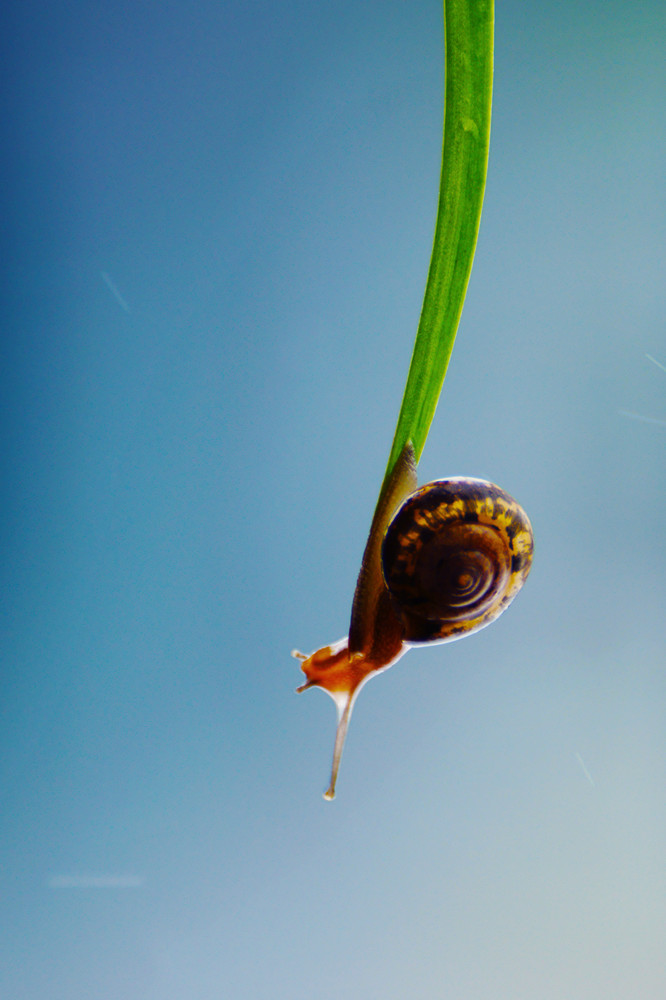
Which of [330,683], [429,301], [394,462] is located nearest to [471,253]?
[429,301]

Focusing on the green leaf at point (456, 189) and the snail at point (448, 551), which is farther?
the snail at point (448, 551)

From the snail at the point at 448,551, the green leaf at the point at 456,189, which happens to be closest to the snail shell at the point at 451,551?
the snail at the point at 448,551

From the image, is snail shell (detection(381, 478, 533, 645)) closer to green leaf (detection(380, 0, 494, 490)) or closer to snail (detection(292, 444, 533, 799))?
snail (detection(292, 444, 533, 799))

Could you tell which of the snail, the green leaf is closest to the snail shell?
the snail

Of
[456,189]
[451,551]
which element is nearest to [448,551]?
[451,551]

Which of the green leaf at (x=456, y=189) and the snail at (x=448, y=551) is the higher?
the green leaf at (x=456, y=189)

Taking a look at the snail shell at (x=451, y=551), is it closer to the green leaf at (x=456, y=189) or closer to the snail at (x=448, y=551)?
the snail at (x=448, y=551)
